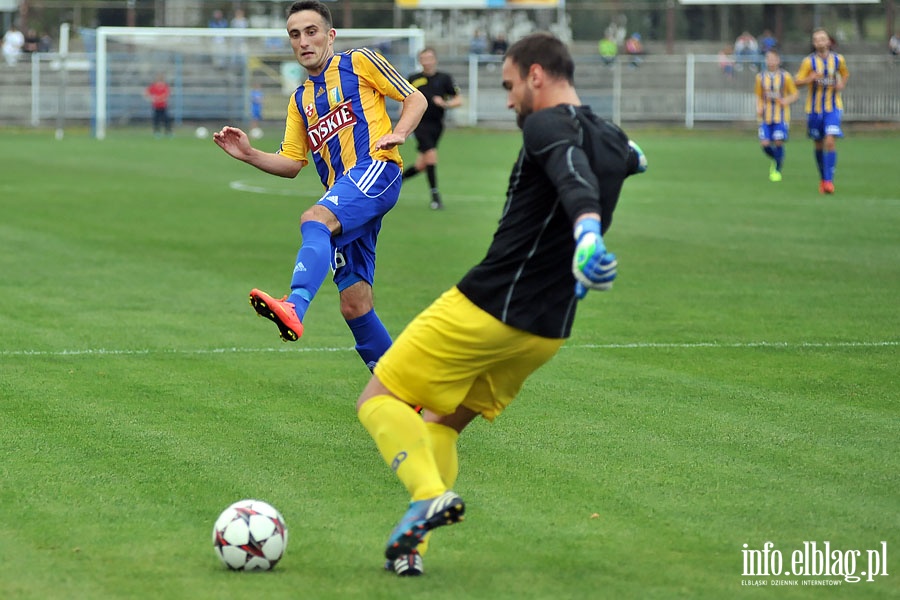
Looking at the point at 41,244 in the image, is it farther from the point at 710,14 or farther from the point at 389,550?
the point at 710,14

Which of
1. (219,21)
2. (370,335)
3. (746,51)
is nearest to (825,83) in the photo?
(370,335)

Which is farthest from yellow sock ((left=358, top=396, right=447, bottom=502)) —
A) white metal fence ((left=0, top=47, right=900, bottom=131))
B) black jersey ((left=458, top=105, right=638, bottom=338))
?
white metal fence ((left=0, top=47, right=900, bottom=131))

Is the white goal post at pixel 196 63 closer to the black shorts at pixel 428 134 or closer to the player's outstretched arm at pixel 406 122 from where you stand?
the black shorts at pixel 428 134

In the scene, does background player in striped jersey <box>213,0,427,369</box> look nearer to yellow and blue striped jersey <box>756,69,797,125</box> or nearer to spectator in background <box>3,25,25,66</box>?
yellow and blue striped jersey <box>756,69,797,125</box>

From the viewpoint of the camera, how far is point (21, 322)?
10492 mm

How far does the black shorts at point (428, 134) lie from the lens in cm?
2041

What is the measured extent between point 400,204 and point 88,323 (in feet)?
35.8

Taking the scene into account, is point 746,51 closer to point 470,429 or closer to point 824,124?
point 824,124

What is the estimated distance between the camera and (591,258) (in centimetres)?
419

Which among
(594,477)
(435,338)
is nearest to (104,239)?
(594,477)

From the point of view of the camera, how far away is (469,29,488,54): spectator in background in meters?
48.4

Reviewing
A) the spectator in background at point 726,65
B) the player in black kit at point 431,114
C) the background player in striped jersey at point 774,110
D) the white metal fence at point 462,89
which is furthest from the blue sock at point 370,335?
the spectator in background at point 726,65

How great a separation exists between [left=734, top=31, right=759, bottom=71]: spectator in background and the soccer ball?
41.9 metres

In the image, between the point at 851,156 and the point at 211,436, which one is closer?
the point at 211,436
